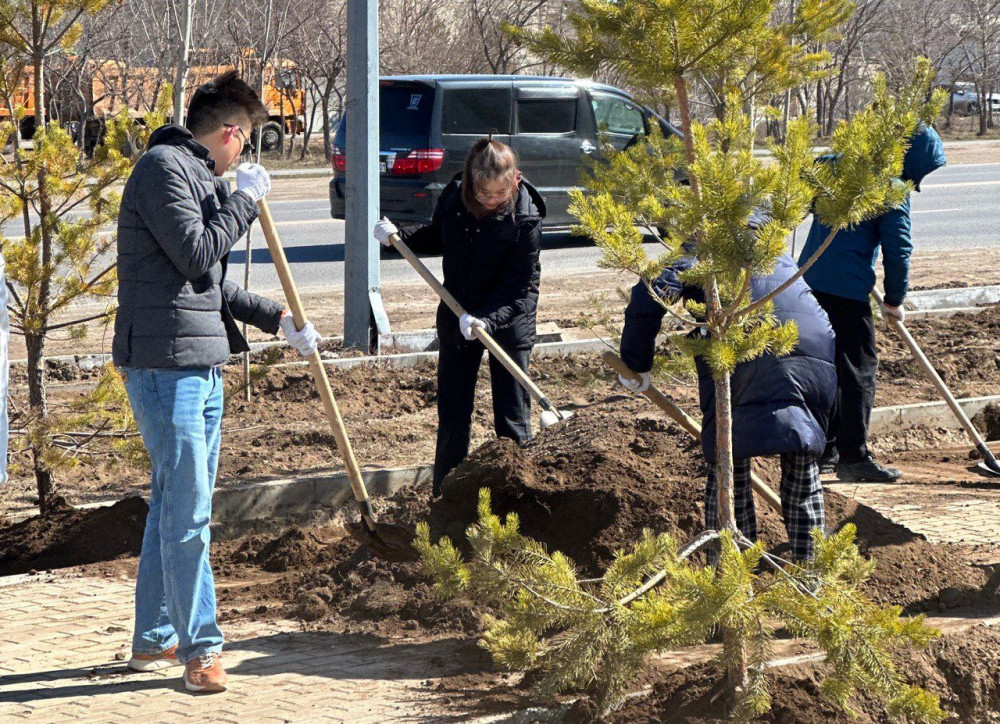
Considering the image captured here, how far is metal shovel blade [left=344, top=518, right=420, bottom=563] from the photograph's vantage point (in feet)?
16.1

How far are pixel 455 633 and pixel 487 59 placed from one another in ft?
81.2

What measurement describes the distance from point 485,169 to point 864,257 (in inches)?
88.2

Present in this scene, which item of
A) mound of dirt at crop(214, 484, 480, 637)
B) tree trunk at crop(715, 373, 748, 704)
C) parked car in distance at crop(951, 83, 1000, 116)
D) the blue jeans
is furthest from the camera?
parked car in distance at crop(951, 83, 1000, 116)

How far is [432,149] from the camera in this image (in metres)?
14.4

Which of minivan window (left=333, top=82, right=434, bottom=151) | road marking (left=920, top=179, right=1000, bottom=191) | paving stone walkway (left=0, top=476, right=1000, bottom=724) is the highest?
minivan window (left=333, top=82, right=434, bottom=151)

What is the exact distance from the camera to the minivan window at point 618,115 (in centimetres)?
1580

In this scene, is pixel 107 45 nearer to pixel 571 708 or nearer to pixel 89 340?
pixel 89 340

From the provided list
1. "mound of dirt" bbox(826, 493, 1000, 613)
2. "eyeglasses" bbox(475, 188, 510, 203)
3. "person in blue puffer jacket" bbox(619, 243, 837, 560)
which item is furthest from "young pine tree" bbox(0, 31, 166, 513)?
"mound of dirt" bbox(826, 493, 1000, 613)

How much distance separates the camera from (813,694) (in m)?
3.86

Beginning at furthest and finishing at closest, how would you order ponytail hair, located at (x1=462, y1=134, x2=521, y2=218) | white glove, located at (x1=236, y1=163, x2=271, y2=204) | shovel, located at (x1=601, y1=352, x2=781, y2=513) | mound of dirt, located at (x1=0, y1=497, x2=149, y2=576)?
mound of dirt, located at (x1=0, y1=497, x2=149, y2=576) < ponytail hair, located at (x1=462, y1=134, x2=521, y2=218) < shovel, located at (x1=601, y1=352, x2=781, y2=513) < white glove, located at (x1=236, y1=163, x2=271, y2=204)

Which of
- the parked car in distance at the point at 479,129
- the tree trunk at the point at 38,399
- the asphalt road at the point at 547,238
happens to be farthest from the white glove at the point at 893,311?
the parked car in distance at the point at 479,129

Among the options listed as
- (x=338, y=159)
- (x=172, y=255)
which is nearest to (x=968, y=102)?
(x=338, y=159)

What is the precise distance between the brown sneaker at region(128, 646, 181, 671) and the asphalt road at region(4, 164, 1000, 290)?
27.4ft

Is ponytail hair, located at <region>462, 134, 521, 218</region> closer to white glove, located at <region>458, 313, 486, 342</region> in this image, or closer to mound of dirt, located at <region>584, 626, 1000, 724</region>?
white glove, located at <region>458, 313, 486, 342</region>
